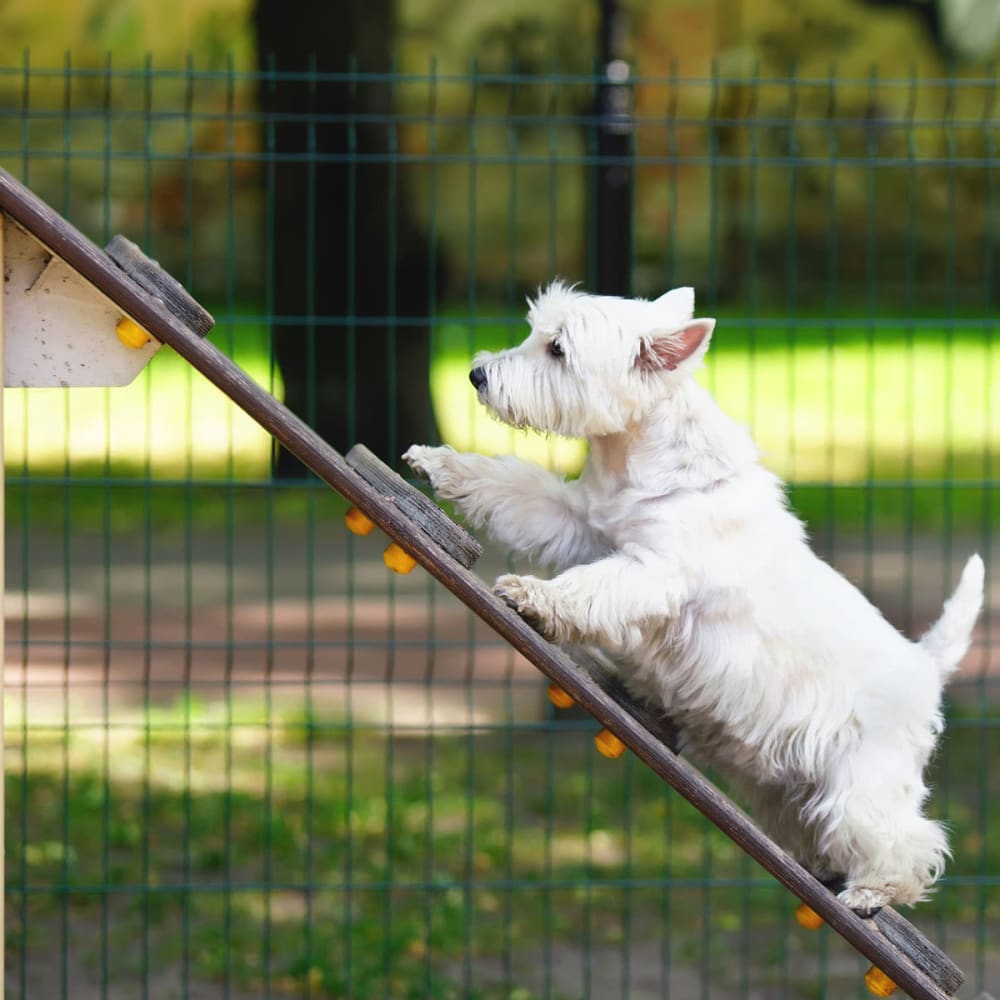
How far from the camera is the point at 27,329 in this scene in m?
3.50

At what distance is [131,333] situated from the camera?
3441 mm

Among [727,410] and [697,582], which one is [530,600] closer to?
[697,582]

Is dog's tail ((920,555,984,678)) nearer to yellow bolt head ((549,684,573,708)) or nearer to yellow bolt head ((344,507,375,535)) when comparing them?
yellow bolt head ((549,684,573,708))

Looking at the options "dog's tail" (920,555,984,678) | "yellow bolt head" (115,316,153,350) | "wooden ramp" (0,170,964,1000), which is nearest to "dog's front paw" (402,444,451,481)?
"wooden ramp" (0,170,964,1000)

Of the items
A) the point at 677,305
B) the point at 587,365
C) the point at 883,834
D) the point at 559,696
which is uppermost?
the point at 677,305

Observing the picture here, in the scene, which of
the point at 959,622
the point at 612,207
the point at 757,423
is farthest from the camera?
the point at 757,423

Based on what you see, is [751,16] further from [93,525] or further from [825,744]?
[825,744]

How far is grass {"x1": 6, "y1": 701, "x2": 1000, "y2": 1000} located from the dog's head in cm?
179

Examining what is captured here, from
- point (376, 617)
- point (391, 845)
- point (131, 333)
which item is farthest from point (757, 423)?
point (131, 333)

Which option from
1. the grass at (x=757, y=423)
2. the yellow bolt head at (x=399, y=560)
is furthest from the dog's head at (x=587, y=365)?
the grass at (x=757, y=423)

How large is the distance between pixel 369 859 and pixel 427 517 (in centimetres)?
324

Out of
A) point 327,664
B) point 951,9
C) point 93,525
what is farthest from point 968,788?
point 951,9

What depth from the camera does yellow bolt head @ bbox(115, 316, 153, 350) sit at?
3.44 meters

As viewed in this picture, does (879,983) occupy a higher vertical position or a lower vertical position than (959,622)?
lower
